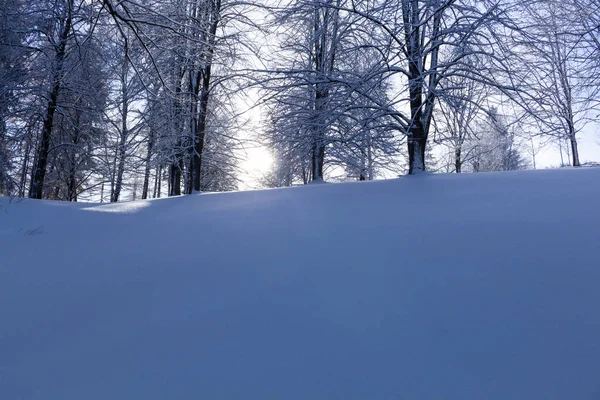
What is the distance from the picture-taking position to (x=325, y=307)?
209 centimetres

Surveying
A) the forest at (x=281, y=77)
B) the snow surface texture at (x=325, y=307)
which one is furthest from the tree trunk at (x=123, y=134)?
the snow surface texture at (x=325, y=307)

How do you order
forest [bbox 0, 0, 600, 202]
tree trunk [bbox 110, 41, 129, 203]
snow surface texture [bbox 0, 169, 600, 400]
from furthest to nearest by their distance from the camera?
1. tree trunk [bbox 110, 41, 129, 203]
2. forest [bbox 0, 0, 600, 202]
3. snow surface texture [bbox 0, 169, 600, 400]

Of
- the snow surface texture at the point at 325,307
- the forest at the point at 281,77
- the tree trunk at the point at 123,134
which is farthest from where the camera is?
the tree trunk at the point at 123,134

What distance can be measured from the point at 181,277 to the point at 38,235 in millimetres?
2457

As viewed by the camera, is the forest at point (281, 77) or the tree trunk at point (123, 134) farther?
the tree trunk at point (123, 134)

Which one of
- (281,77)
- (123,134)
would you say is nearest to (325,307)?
(281,77)

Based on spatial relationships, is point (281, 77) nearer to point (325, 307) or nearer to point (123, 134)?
point (325, 307)

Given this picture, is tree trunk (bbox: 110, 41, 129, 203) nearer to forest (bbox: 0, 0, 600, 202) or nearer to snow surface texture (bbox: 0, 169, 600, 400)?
forest (bbox: 0, 0, 600, 202)

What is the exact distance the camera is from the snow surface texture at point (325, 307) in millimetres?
1601

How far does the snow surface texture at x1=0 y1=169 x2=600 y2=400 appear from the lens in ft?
5.25

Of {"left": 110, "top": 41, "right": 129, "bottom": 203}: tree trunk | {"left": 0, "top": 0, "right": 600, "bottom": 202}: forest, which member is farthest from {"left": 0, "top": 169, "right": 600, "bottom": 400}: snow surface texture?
{"left": 110, "top": 41, "right": 129, "bottom": 203}: tree trunk

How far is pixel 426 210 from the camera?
3453 millimetres

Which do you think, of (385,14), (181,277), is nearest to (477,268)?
(181,277)

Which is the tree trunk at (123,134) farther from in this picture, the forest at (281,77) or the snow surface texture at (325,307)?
the snow surface texture at (325,307)
